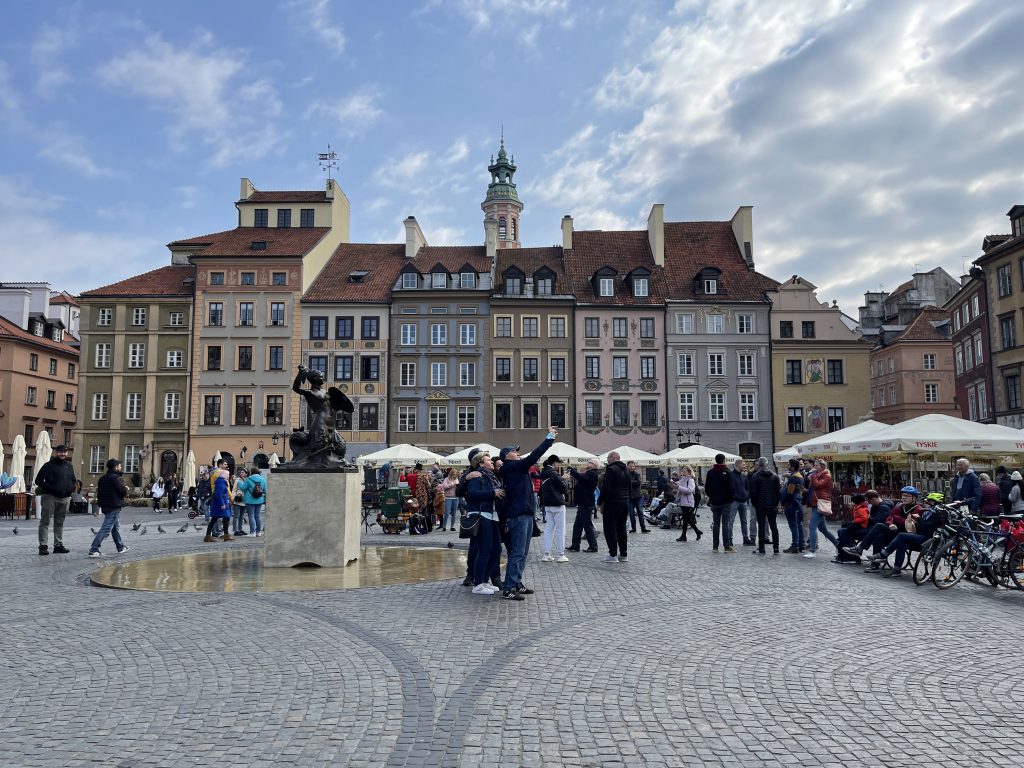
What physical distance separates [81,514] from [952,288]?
69994mm

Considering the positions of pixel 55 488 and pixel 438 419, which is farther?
pixel 438 419

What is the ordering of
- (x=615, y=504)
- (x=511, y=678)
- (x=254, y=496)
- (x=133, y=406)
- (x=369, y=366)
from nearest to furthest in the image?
1. (x=511, y=678)
2. (x=615, y=504)
3. (x=254, y=496)
4. (x=369, y=366)
5. (x=133, y=406)

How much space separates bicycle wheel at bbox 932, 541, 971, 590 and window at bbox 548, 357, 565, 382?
37838 mm

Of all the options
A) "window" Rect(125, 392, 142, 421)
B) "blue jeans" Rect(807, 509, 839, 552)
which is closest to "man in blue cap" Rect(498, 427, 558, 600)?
"blue jeans" Rect(807, 509, 839, 552)

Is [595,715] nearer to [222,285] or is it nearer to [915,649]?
[915,649]

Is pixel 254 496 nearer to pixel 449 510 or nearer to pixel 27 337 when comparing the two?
pixel 449 510

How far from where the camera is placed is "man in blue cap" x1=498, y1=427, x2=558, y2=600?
10.4 meters

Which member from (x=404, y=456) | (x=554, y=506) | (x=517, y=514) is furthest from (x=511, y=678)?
(x=404, y=456)

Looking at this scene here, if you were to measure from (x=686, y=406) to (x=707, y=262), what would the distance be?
9437mm

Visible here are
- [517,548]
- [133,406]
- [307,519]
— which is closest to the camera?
[517,548]

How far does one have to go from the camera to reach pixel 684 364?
49781 mm

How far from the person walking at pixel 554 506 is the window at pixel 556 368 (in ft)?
115

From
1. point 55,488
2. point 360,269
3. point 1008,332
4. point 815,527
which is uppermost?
point 360,269

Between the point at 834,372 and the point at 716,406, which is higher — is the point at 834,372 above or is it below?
above
